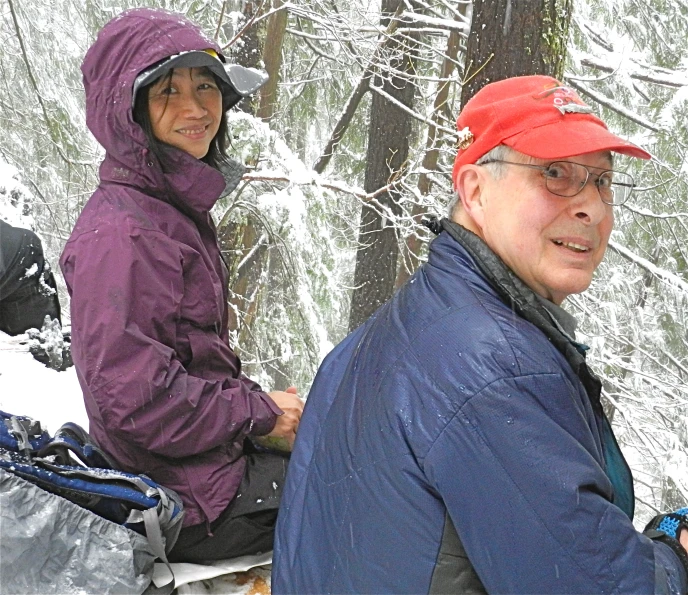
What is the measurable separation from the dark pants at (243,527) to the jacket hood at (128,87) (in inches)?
36.4

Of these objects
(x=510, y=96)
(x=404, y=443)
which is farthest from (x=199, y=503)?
(x=510, y=96)

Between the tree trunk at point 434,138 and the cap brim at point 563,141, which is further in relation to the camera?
the tree trunk at point 434,138

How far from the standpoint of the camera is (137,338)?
1.95 meters

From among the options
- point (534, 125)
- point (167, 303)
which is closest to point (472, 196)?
point (534, 125)

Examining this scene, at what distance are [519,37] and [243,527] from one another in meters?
2.94

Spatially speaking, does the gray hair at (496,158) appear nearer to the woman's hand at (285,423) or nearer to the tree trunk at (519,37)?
the woman's hand at (285,423)

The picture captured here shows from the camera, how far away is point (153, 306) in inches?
78.8

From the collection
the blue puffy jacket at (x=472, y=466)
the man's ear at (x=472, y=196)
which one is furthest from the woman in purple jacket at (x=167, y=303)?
the man's ear at (x=472, y=196)

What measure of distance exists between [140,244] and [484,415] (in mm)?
1177

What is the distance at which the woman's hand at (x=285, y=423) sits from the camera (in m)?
2.34

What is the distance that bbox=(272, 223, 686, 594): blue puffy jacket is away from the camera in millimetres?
1277

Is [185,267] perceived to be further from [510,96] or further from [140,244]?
[510,96]

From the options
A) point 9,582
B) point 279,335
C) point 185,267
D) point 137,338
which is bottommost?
point 279,335

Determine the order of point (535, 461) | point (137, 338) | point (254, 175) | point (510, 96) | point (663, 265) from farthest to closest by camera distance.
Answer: point (663, 265)
point (254, 175)
point (137, 338)
point (510, 96)
point (535, 461)
